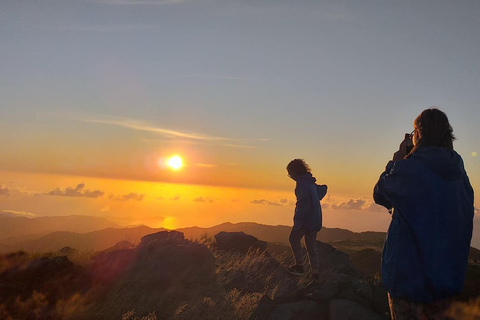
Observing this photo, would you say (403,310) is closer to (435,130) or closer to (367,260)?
(435,130)

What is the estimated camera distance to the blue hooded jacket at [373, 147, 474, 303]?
127 inches

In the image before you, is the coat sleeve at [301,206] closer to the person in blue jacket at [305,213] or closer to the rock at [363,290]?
the person in blue jacket at [305,213]

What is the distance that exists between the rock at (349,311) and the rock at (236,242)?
6.29 meters

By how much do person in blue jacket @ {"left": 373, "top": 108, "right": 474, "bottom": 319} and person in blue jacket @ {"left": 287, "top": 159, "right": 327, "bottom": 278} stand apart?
6.03 meters

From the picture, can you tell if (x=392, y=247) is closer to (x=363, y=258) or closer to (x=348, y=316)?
(x=348, y=316)

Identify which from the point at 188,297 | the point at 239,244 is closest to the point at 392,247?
the point at 188,297

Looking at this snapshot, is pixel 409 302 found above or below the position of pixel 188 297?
above

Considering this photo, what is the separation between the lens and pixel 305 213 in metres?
9.45

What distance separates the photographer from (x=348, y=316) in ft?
24.4

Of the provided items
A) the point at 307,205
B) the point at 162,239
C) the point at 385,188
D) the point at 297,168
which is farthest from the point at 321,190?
the point at 385,188

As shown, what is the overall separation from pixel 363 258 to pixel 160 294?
13.7 m

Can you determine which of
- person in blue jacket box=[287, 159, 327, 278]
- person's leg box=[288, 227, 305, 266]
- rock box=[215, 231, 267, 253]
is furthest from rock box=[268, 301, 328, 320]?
rock box=[215, 231, 267, 253]

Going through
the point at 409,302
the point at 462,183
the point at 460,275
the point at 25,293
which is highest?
the point at 462,183

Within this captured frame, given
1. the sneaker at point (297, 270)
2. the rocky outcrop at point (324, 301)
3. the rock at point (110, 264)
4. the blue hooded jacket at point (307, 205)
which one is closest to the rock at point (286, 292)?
the rocky outcrop at point (324, 301)
